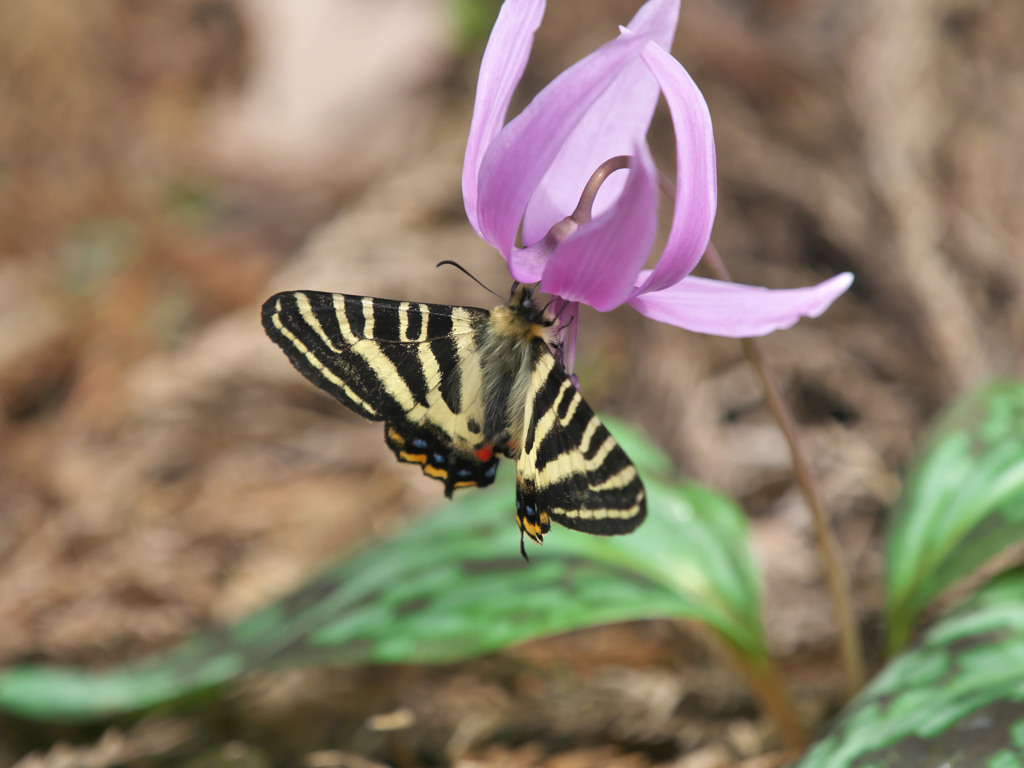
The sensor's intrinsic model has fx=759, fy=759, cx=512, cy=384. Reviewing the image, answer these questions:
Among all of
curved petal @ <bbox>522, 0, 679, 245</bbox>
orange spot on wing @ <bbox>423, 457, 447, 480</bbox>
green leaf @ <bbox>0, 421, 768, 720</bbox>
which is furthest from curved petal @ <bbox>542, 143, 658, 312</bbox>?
green leaf @ <bbox>0, 421, 768, 720</bbox>

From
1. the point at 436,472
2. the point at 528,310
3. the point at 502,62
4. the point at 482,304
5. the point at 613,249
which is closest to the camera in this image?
the point at 613,249

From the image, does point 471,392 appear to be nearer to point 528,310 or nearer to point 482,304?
point 528,310

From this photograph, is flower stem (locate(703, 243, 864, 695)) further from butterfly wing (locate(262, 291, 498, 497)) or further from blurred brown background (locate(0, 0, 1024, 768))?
butterfly wing (locate(262, 291, 498, 497))

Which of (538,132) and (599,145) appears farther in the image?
(599,145)

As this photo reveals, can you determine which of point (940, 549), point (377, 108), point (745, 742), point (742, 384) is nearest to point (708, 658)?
point (745, 742)

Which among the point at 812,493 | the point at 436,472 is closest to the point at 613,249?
the point at 436,472

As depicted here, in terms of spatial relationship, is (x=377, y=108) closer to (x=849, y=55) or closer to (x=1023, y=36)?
(x=849, y=55)
